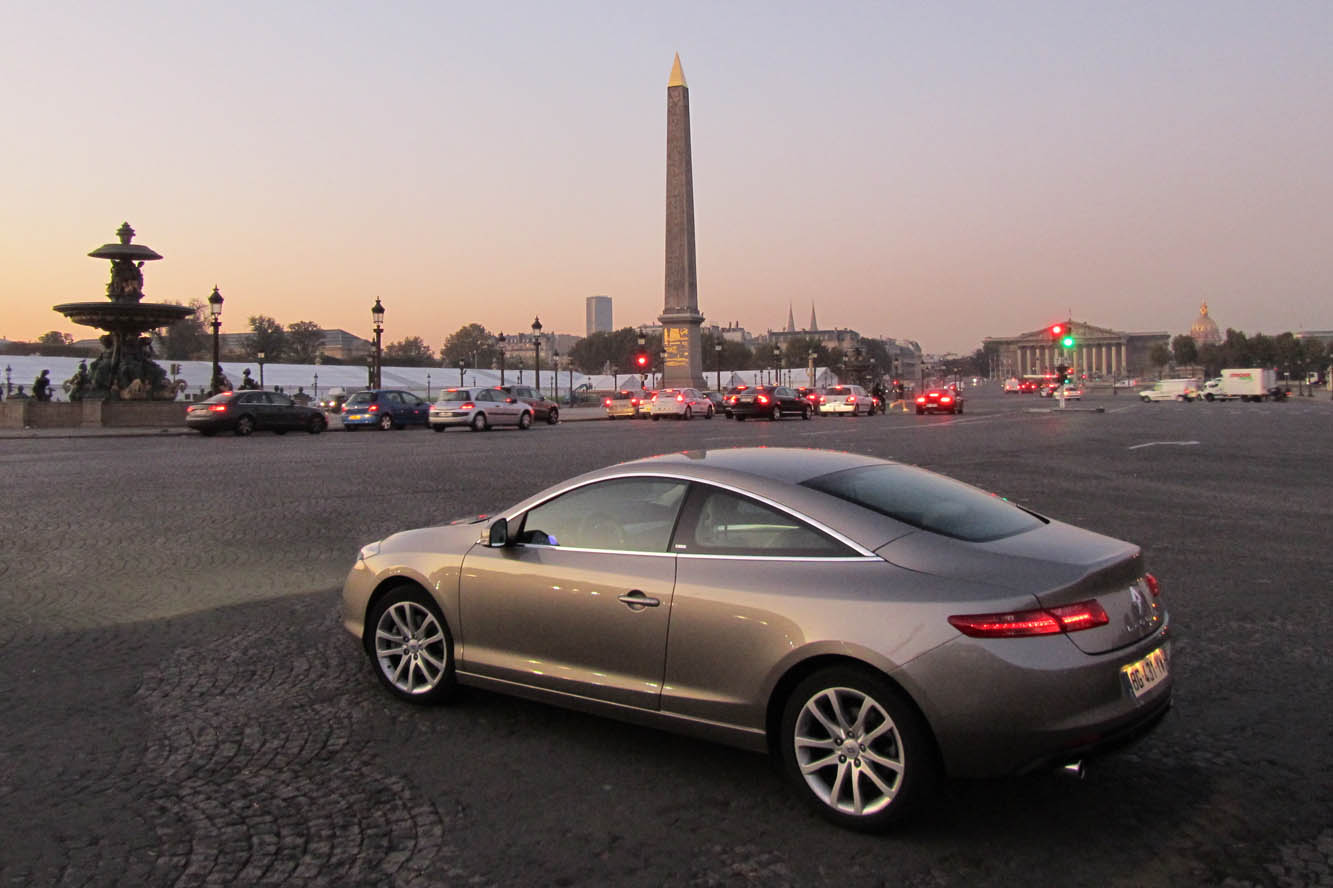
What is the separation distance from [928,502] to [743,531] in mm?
860

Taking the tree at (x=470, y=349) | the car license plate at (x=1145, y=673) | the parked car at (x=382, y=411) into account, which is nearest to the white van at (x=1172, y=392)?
the parked car at (x=382, y=411)

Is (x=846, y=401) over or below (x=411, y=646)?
over

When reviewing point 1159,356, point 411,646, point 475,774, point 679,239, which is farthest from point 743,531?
point 1159,356

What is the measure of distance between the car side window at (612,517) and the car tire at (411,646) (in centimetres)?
71

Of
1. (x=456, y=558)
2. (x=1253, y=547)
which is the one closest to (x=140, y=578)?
(x=456, y=558)

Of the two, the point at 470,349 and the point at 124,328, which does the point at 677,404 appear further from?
the point at 470,349

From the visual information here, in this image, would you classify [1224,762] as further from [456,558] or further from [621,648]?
[456,558]

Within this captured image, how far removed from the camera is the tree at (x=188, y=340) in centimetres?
13930

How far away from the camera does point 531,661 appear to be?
468cm

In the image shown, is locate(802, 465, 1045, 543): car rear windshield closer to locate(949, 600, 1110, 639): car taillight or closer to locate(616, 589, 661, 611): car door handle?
locate(949, 600, 1110, 639): car taillight

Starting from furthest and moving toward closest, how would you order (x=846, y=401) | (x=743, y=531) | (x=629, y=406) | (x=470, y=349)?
(x=470, y=349), (x=629, y=406), (x=846, y=401), (x=743, y=531)

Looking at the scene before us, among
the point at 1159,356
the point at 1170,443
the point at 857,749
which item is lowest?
the point at 857,749

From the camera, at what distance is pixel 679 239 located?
55.6 meters

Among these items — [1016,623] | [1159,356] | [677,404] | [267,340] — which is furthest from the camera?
[1159,356]
